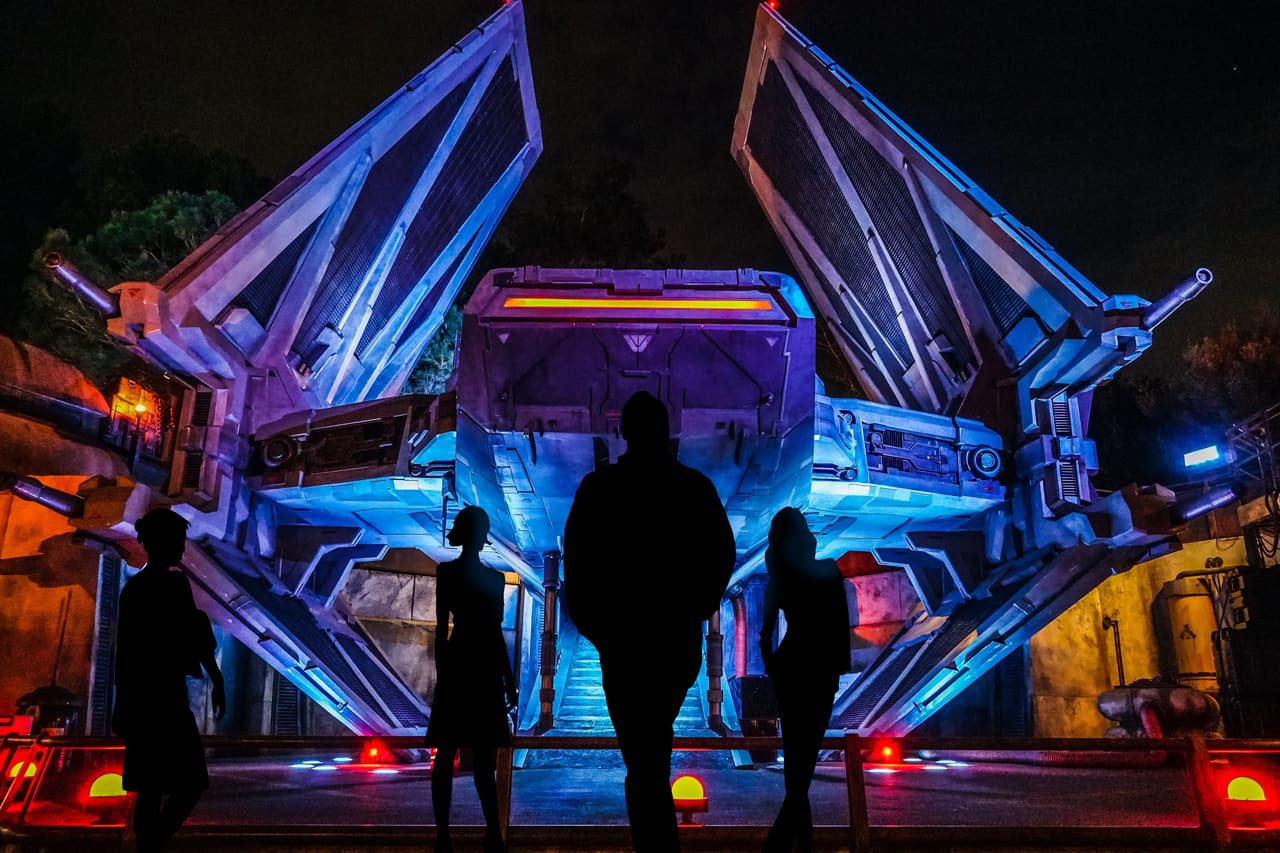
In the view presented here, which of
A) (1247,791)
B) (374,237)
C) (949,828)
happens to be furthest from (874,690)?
(374,237)

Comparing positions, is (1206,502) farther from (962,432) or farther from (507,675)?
(507,675)

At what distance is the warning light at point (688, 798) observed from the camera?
4.91 m

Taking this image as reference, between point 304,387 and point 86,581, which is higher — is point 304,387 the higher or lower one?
the higher one

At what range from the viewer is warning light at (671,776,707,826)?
491 centimetres

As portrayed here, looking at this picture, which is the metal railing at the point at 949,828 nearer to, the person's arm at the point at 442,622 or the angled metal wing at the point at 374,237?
the person's arm at the point at 442,622

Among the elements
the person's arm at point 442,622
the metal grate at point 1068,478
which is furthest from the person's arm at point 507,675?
the metal grate at point 1068,478

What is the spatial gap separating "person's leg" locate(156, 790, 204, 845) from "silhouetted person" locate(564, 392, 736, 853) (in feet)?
7.05

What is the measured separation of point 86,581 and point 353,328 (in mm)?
6302

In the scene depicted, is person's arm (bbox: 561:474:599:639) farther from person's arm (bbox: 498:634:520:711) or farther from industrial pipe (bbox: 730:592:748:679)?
industrial pipe (bbox: 730:592:748:679)

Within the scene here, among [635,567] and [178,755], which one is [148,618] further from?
[635,567]

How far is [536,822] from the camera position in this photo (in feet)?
17.9

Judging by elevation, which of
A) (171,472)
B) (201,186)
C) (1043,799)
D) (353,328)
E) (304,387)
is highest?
(201,186)

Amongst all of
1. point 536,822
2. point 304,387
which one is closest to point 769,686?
point 536,822

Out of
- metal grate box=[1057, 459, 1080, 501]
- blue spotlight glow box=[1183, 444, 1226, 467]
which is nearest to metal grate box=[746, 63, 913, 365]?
metal grate box=[1057, 459, 1080, 501]
